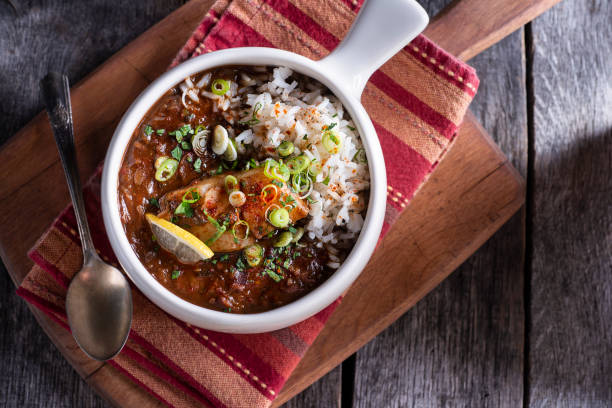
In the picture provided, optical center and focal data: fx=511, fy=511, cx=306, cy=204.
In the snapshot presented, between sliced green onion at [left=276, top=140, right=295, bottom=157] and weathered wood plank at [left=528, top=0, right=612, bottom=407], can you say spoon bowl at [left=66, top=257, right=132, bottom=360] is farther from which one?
weathered wood plank at [left=528, top=0, right=612, bottom=407]

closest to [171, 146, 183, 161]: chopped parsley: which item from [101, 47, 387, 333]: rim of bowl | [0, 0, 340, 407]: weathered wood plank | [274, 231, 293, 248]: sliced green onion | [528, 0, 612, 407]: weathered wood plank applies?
[101, 47, 387, 333]: rim of bowl

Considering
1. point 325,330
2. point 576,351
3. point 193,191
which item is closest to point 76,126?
point 193,191

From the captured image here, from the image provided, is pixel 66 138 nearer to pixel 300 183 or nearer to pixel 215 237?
pixel 215 237

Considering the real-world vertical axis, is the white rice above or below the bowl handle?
below

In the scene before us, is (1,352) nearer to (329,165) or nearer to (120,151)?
(120,151)

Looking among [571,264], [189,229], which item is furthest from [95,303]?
[571,264]

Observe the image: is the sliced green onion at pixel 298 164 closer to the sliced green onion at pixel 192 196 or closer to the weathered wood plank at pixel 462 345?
the sliced green onion at pixel 192 196
